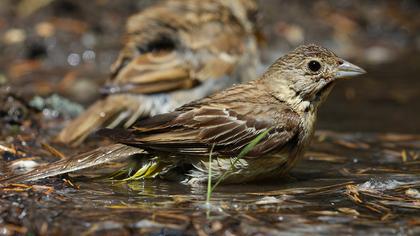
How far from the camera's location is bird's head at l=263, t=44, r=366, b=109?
5.87 metres

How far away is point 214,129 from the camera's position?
5.51 meters

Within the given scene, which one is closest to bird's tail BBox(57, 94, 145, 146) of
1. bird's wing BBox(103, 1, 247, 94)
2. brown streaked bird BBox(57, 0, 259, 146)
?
brown streaked bird BBox(57, 0, 259, 146)

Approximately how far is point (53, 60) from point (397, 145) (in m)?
5.13

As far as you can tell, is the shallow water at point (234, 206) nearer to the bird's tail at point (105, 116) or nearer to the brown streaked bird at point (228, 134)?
the brown streaked bird at point (228, 134)

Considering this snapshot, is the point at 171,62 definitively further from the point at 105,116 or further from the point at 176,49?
the point at 105,116

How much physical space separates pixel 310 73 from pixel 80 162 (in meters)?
1.74

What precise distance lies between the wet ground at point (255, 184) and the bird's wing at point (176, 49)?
80 cm

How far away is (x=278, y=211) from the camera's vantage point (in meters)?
4.62

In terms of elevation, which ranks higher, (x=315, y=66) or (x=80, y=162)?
(x=315, y=66)

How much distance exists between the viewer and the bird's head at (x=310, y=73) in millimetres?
5867

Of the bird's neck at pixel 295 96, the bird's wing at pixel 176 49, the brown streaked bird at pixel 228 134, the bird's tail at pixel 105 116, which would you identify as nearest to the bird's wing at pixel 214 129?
the brown streaked bird at pixel 228 134

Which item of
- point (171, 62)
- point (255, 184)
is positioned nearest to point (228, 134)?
point (255, 184)

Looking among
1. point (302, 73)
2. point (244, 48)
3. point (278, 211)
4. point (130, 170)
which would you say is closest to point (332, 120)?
point (244, 48)

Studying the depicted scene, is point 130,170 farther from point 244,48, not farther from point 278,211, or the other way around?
point 244,48
